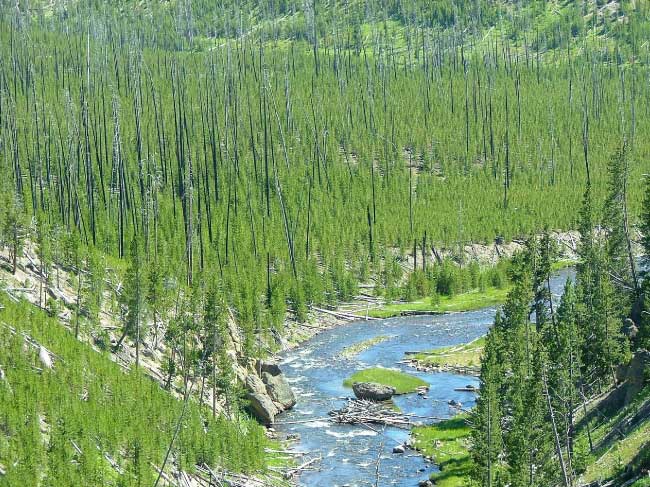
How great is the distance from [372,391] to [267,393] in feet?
28.9

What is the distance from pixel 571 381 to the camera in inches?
2611

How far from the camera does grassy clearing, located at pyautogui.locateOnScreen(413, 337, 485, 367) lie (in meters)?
97.4

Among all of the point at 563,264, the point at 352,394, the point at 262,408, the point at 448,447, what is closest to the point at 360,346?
the point at 352,394

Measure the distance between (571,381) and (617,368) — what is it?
8.46 metres

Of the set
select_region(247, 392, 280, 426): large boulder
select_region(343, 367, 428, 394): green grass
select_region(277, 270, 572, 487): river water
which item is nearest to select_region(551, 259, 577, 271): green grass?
select_region(277, 270, 572, 487): river water

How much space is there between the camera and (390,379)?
297ft

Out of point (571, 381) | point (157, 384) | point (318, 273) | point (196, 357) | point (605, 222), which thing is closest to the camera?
point (571, 381)

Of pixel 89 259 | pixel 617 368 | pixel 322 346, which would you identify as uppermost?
pixel 89 259

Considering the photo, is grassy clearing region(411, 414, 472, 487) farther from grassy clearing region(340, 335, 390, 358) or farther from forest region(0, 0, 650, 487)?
grassy clearing region(340, 335, 390, 358)

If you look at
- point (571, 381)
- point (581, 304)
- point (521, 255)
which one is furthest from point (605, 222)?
point (571, 381)

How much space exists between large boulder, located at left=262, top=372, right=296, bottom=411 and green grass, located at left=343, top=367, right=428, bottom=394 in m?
7.59

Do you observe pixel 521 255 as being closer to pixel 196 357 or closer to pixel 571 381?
pixel 571 381

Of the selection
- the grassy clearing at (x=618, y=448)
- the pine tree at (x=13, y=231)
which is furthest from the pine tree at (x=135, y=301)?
the grassy clearing at (x=618, y=448)

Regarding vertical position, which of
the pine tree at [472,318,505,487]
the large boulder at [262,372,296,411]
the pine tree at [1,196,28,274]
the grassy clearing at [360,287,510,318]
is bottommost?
the grassy clearing at [360,287,510,318]
